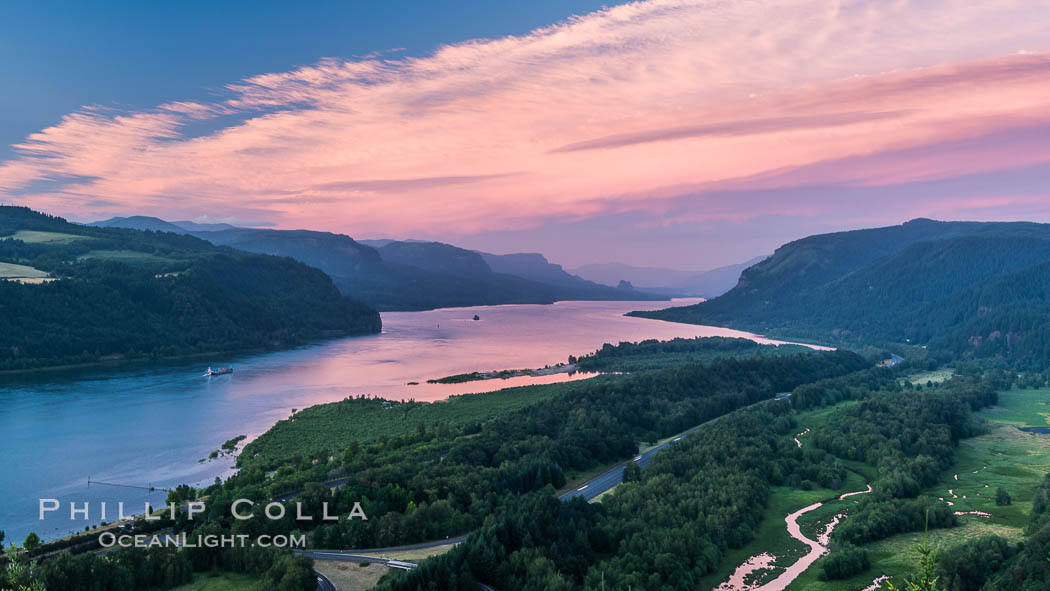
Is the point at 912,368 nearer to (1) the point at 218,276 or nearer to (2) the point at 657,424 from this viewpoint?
(2) the point at 657,424

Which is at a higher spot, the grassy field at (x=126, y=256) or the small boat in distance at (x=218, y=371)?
the grassy field at (x=126, y=256)

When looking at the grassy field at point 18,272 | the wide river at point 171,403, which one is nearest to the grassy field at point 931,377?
the wide river at point 171,403

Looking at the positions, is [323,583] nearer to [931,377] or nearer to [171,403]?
[171,403]

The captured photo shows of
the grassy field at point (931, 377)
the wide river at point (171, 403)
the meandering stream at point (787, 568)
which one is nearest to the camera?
the meandering stream at point (787, 568)

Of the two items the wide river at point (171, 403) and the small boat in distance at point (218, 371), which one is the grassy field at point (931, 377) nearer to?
the wide river at point (171, 403)

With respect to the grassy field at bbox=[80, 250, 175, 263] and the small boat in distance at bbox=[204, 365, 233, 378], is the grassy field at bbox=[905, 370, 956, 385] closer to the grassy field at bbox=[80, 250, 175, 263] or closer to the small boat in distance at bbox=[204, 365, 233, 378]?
the small boat in distance at bbox=[204, 365, 233, 378]

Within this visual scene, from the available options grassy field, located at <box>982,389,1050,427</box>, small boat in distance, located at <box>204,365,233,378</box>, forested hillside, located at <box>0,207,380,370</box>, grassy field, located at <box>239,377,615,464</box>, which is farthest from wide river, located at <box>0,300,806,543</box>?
grassy field, located at <box>982,389,1050,427</box>

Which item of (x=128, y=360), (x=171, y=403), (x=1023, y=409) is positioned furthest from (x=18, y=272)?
(x=1023, y=409)
